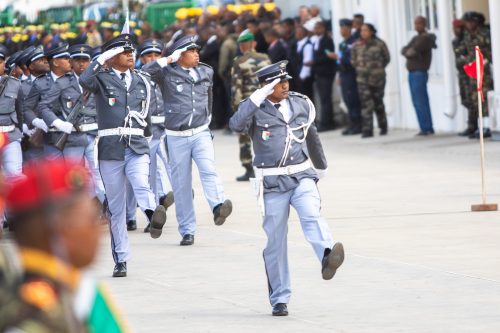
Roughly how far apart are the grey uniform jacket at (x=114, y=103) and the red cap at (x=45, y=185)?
8815 mm

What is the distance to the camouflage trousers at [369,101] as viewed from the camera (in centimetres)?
2555

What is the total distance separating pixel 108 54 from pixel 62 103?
11.4ft

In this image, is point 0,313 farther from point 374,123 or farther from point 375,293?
point 374,123

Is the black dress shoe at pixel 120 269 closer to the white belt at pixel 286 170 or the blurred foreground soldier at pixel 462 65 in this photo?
the white belt at pixel 286 170

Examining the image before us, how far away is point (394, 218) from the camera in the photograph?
596 inches

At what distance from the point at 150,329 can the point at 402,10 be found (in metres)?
17.8

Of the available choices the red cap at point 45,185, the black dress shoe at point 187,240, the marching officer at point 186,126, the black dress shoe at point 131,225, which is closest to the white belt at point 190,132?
the marching officer at point 186,126

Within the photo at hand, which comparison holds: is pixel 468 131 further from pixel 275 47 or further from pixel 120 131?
pixel 120 131

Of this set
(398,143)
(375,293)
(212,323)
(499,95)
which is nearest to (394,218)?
(375,293)

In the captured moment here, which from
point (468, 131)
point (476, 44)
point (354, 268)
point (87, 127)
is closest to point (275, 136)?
point (354, 268)

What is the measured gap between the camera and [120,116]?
12.8m

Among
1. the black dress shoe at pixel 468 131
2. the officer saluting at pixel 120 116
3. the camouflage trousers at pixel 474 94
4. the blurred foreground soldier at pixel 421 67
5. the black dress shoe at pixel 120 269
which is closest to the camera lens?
the black dress shoe at pixel 120 269

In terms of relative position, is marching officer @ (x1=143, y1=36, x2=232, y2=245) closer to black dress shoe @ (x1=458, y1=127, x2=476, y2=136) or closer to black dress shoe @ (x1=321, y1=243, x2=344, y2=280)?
black dress shoe @ (x1=321, y1=243, x2=344, y2=280)

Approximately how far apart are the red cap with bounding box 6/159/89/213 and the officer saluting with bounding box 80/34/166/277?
8.59 meters
